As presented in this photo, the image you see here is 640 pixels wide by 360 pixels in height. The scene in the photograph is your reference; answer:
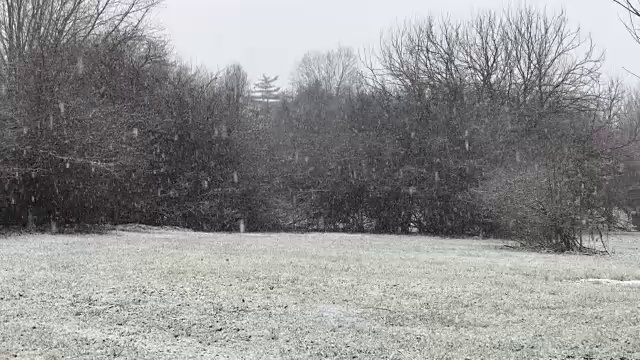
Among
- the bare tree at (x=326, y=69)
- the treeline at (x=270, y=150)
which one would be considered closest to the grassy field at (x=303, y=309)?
the treeline at (x=270, y=150)

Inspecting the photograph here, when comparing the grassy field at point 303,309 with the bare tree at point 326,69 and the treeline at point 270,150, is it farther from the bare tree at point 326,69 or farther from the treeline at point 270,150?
the bare tree at point 326,69

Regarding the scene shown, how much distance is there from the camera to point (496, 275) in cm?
966

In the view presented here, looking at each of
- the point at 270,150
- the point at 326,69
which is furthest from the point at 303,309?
the point at 326,69

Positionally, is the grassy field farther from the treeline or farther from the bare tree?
the bare tree

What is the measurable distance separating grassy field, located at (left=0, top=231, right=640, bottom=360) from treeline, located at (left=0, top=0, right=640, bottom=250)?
6.46 m

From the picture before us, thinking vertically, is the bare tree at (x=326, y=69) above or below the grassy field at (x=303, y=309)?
Answer: above

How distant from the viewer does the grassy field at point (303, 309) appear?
18.0ft

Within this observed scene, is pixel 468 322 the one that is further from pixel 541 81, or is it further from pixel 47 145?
pixel 541 81

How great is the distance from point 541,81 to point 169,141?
58.2 ft

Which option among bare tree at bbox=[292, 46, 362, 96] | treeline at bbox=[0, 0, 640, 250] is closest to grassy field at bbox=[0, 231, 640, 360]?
treeline at bbox=[0, 0, 640, 250]

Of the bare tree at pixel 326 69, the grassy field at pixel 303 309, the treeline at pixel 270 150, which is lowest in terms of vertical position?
the grassy field at pixel 303 309

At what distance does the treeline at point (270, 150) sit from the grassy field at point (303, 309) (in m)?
6.46

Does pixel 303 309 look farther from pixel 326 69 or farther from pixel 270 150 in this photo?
pixel 326 69

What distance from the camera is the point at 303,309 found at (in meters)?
6.82
